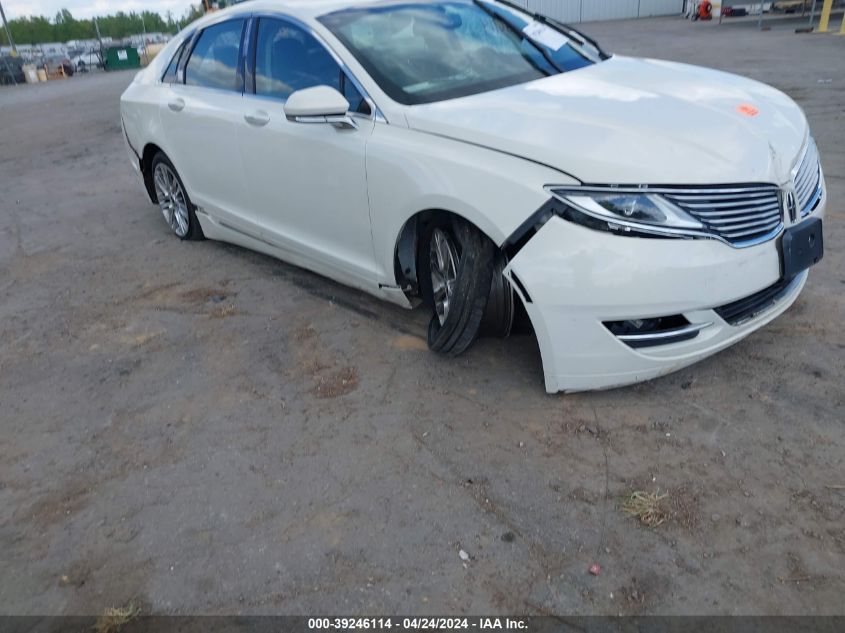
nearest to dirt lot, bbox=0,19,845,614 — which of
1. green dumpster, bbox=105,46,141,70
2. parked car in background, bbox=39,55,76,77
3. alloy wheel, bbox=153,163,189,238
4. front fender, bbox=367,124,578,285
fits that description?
front fender, bbox=367,124,578,285

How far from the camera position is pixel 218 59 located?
4.57 metres

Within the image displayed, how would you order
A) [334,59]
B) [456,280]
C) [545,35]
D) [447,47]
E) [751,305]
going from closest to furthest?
[751,305], [456,280], [334,59], [447,47], [545,35]

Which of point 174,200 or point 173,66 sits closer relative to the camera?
point 173,66

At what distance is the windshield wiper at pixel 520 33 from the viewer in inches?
148

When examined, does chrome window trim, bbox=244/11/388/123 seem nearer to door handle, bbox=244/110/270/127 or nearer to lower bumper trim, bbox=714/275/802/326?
door handle, bbox=244/110/270/127

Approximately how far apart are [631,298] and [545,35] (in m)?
2.11

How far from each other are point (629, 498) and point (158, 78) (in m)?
4.59

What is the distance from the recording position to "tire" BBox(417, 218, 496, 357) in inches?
121

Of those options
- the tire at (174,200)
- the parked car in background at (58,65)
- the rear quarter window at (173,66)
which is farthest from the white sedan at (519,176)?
the parked car in background at (58,65)

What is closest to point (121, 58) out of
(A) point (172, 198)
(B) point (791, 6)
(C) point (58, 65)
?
(C) point (58, 65)

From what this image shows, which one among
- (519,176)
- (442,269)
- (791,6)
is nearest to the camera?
(519,176)

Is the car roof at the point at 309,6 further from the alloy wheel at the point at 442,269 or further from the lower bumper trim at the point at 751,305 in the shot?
the lower bumper trim at the point at 751,305

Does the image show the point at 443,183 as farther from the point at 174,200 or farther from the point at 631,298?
the point at 174,200

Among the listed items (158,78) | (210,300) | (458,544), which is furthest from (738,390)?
(158,78)
